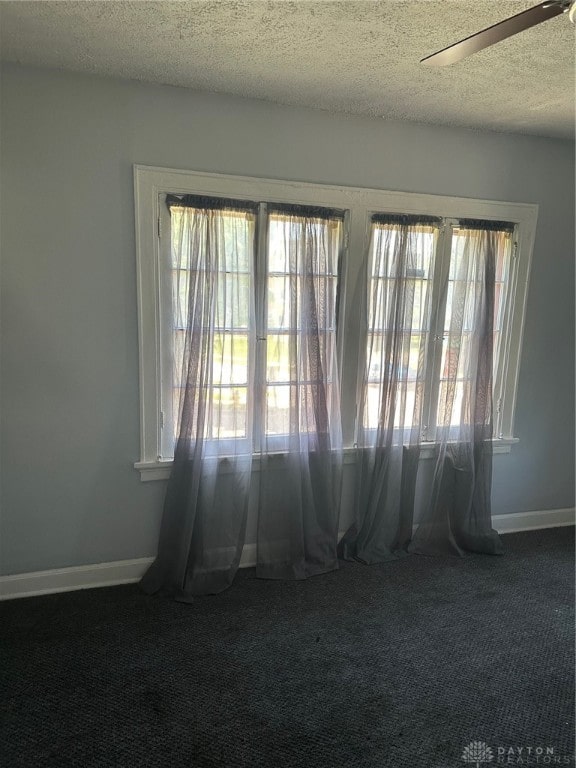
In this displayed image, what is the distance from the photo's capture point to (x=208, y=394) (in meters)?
2.64

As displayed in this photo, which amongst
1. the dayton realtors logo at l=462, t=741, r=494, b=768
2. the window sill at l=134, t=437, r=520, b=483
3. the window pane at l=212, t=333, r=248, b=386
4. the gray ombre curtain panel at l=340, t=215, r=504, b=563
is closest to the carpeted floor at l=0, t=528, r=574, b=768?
the dayton realtors logo at l=462, t=741, r=494, b=768

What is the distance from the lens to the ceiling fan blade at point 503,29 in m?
1.27

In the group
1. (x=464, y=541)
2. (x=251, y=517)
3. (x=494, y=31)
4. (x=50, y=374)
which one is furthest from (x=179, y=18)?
(x=464, y=541)

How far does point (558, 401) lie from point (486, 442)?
30.9 inches

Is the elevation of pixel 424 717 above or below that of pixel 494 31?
below

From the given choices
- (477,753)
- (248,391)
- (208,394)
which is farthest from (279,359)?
(477,753)

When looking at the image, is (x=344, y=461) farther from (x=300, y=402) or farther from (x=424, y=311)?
(x=424, y=311)

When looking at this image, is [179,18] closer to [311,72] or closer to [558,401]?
[311,72]

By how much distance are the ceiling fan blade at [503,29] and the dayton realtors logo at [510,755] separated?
2.33 meters

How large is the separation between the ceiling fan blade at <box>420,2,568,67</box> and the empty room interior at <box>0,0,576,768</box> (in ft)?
1.27

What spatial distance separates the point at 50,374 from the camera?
2.50 m

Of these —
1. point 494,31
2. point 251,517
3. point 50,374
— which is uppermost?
point 494,31

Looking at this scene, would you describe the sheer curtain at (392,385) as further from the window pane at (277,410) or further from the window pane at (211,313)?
the window pane at (211,313)

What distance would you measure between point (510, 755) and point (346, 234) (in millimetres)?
2470
